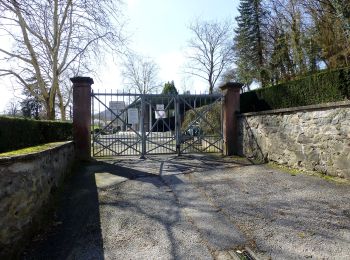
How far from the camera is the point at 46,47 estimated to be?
15.3m

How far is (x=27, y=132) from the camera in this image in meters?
7.06

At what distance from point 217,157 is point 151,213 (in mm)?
5767

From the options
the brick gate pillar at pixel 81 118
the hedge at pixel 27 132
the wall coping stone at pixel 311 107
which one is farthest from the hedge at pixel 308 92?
the hedge at pixel 27 132

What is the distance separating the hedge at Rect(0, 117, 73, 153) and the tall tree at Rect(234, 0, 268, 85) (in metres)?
21.2

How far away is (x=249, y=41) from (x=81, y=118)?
968 inches

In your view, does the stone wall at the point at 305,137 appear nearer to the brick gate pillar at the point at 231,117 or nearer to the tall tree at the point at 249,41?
the brick gate pillar at the point at 231,117

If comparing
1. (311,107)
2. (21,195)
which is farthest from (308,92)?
(21,195)

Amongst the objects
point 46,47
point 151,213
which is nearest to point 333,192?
point 151,213

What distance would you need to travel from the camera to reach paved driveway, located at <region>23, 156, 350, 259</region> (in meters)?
3.32

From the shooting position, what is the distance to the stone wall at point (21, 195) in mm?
3077

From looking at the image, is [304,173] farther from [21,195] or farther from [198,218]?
[21,195]

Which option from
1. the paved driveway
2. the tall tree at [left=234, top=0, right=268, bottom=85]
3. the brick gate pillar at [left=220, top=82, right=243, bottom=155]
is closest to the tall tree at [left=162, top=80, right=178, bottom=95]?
the tall tree at [left=234, top=0, right=268, bottom=85]

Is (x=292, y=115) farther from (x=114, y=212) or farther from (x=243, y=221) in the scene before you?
(x=114, y=212)

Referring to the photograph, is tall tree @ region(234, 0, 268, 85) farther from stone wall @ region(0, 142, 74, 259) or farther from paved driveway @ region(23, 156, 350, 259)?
stone wall @ region(0, 142, 74, 259)
